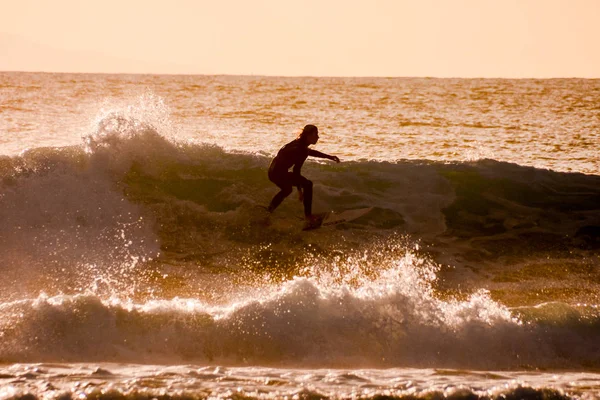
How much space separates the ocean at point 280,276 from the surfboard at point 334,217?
0.17 meters

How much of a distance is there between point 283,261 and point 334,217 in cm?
114

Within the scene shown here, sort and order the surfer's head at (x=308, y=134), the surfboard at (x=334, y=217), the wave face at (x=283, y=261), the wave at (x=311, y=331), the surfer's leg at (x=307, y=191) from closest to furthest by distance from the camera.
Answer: the wave at (x=311, y=331)
the wave face at (x=283, y=261)
the surfer's head at (x=308, y=134)
the surfer's leg at (x=307, y=191)
the surfboard at (x=334, y=217)

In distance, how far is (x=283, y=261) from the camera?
12.3m

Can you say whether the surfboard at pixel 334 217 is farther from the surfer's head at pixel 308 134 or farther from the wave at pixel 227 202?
the surfer's head at pixel 308 134

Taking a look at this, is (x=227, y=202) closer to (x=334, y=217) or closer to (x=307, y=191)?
(x=334, y=217)

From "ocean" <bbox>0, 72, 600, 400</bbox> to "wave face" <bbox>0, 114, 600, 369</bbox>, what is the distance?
30 millimetres

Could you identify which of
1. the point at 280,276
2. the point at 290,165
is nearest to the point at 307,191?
the point at 290,165

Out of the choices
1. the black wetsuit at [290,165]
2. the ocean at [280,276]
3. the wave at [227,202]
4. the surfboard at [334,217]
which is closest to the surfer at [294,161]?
the black wetsuit at [290,165]

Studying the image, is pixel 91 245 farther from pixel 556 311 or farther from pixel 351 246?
pixel 556 311

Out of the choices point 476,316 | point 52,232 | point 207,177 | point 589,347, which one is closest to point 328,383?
point 476,316

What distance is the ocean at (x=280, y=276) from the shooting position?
797cm

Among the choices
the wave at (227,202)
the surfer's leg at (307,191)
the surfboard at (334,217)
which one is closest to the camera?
the surfer's leg at (307,191)

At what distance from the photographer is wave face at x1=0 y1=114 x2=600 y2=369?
8.84 m

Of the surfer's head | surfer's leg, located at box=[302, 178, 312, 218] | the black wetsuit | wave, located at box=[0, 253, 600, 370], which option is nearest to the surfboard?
surfer's leg, located at box=[302, 178, 312, 218]
